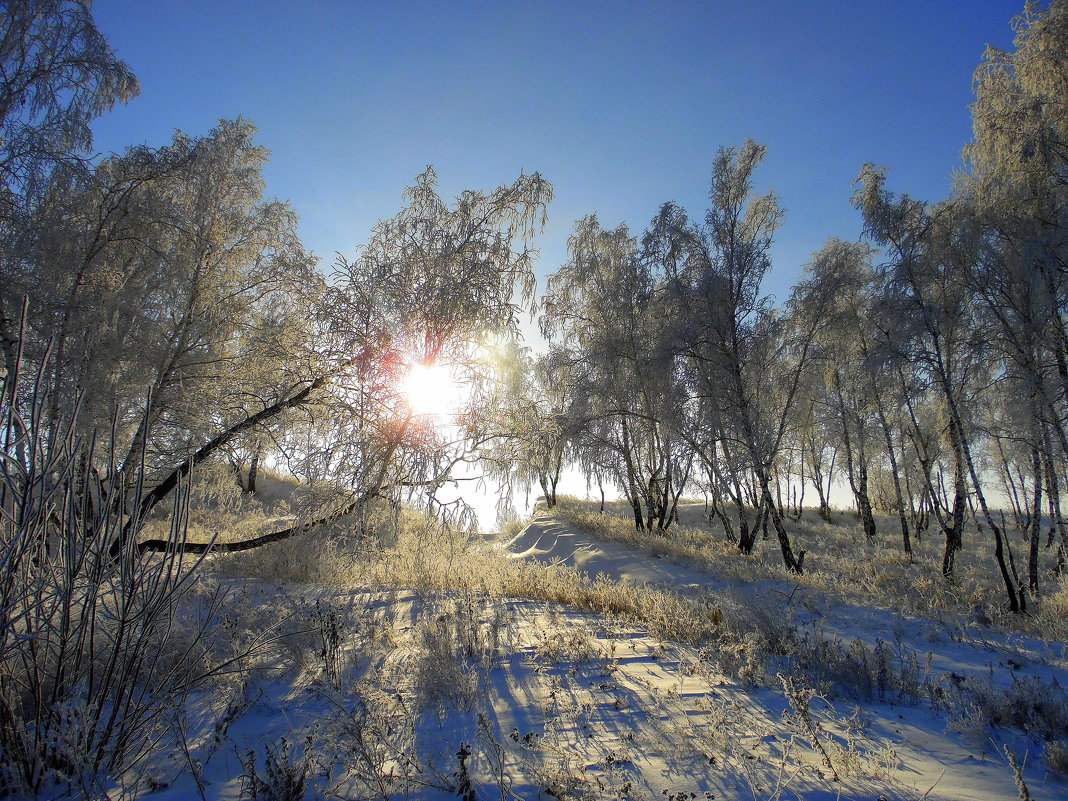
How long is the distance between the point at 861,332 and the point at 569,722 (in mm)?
13066

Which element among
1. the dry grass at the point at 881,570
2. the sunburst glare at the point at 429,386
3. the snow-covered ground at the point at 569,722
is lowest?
Result: the dry grass at the point at 881,570

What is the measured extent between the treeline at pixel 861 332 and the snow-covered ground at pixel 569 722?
97.8 inches

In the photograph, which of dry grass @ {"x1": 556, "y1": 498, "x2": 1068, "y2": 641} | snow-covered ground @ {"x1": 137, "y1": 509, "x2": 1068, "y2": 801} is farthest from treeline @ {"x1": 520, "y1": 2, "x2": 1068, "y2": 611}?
snow-covered ground @ {"x1": 137, "y1": 509, "x2": 1068, "y2": 801}

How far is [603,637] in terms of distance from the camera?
17.8ft

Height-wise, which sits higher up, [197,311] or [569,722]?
[197,311]

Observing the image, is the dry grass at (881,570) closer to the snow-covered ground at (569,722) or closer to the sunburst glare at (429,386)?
the snow-covered ground at (569,722)

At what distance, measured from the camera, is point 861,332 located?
12.5 m

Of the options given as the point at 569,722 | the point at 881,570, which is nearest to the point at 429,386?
the point at 569,722

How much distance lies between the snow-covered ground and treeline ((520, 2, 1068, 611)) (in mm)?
2483

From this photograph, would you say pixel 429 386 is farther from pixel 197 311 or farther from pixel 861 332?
pixel 861 332

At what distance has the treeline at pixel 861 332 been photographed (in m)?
8.05

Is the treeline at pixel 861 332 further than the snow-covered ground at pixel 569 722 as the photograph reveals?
Yes

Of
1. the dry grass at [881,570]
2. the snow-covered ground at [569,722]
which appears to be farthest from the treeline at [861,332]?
the snow-covered ground at [569,722]

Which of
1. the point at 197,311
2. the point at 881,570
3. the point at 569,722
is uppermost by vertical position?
the point at 197,311
